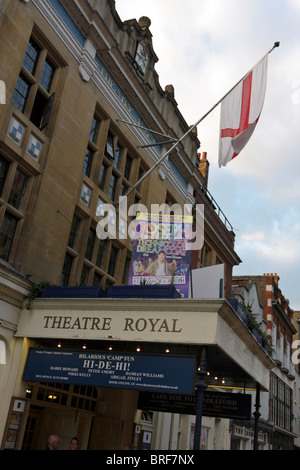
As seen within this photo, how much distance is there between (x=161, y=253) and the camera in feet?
41.3

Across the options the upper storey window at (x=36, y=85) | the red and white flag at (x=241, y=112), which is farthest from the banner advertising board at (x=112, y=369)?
the red and white flag at (x=241, y=112)

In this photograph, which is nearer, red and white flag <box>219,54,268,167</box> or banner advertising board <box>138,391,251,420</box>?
banner advertising board <box>138,391,251,420</box>

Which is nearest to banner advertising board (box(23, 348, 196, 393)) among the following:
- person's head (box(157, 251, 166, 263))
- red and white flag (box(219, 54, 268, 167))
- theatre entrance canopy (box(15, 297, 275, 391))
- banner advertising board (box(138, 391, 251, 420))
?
theatre entrance canopy (box(15, 297, 275, 391))

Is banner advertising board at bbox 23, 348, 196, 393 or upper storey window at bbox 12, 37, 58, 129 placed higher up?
upper storey window at bbox 12, 37, 58, 129

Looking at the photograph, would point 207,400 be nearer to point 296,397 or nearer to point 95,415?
point 95,415

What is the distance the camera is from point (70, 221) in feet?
49.3

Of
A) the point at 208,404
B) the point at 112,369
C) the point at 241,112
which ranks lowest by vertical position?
the point at 208,404

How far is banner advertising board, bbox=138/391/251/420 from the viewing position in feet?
43.4

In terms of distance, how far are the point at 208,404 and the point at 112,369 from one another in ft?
14.6

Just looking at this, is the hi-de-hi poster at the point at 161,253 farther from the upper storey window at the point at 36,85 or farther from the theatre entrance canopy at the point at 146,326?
the upper storey window at the point at 36,85

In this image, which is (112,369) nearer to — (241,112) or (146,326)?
→ (146,326)

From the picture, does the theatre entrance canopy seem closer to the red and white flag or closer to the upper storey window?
the upper storey window

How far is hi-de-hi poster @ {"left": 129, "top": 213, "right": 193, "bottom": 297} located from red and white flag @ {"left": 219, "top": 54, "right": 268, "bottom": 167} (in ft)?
11.7

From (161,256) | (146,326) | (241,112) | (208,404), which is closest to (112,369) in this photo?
(146,326)
